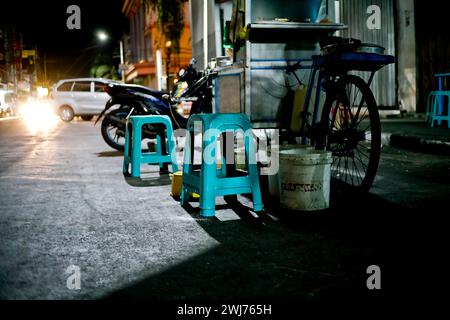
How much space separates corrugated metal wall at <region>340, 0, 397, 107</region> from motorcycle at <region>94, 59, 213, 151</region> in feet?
23.1

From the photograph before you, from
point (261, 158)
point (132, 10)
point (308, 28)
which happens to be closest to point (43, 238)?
point (308, 28)

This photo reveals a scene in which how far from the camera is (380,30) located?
14148mm

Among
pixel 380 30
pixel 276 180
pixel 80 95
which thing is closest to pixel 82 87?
pixel 80 95

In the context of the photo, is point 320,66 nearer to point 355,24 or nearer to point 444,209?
point 444,209

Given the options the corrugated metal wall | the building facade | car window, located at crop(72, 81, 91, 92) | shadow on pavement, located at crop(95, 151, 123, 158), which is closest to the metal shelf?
shadow on pavement, located at crop(95, 151, 123, 158)

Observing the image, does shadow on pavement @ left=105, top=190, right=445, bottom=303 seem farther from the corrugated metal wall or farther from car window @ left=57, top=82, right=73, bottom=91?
car window @ left=57, top=82, right=73, bottom=91

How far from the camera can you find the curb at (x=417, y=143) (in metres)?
8.16

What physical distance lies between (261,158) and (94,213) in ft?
13.7

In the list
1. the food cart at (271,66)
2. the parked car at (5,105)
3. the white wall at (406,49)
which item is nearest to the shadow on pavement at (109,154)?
the food cart at (271,66)

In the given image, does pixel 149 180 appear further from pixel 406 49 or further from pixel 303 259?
pixel 406 49

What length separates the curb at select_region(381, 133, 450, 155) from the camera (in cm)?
816

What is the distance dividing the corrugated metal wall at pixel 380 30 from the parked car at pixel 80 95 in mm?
13057

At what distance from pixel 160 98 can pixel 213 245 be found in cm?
587

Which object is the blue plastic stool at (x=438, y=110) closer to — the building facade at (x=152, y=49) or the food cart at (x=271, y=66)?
the food cart at (x=271, y=66)
